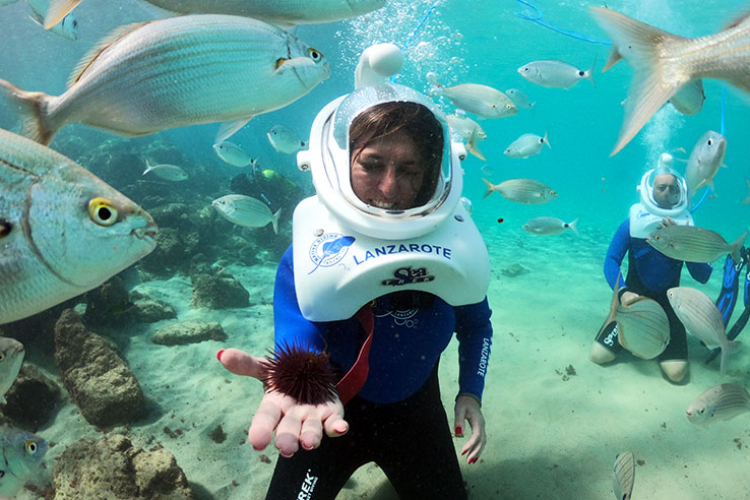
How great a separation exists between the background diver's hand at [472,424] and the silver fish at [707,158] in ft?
11.3

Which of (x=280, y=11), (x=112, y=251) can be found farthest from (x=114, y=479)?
(x=280, y=11)

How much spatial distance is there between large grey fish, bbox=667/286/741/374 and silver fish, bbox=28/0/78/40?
5.38 meters

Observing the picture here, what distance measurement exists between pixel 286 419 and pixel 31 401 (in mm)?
3961

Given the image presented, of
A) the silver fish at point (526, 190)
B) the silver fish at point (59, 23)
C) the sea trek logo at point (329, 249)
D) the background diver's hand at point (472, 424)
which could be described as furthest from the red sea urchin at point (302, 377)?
the silver fish at point (526, 190)

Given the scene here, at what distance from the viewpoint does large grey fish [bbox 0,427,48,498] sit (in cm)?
205

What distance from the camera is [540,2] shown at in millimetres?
23031

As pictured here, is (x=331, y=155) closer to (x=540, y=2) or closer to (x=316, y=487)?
(x=316, y=487)

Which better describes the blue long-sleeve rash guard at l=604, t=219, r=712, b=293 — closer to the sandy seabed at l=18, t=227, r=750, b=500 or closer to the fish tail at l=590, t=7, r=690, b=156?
the sandy seabed at l=18, t=227, r=750, b=500

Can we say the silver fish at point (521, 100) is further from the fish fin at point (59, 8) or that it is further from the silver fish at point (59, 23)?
the fish fin at point (59, 8)

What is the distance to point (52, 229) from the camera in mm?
875

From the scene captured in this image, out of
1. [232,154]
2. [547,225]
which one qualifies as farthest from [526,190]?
[232,154]

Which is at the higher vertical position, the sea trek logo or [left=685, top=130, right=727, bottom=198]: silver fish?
the sea trek logo

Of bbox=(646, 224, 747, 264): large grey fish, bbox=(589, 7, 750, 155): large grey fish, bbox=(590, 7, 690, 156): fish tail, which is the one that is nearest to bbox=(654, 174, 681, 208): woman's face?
bbox=(646, 224, 747, 264): large grey fish

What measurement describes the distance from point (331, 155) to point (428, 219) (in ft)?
2.20
